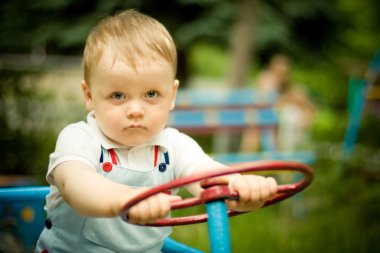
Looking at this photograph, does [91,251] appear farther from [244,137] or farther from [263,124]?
[244,137]

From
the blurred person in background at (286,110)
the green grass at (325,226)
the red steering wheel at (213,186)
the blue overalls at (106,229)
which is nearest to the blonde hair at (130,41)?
the blue overalls at (106,229)

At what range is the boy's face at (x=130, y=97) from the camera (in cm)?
116

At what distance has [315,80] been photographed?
12.2 metres

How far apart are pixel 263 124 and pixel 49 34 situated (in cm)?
374

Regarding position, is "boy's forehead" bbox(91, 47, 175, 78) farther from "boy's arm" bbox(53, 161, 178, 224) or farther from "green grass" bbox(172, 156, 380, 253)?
"green grass" bbox(172, 156, 380, 253)

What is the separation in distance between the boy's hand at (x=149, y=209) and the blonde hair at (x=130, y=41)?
1.33 ft

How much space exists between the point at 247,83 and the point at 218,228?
5.73 m

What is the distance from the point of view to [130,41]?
1.19 metres

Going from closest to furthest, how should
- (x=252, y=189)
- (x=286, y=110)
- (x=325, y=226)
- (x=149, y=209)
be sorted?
(x=149, y=209) → (x=252, y=189) → (x=325, y=226) → (x=286, y=110)

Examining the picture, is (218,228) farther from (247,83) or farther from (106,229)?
(247,83)

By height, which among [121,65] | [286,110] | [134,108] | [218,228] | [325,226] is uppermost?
[121,65]

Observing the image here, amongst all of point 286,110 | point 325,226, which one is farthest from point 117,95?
point 286,110

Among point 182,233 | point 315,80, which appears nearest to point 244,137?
point 182,233

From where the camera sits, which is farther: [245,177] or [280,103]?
[280,103]
